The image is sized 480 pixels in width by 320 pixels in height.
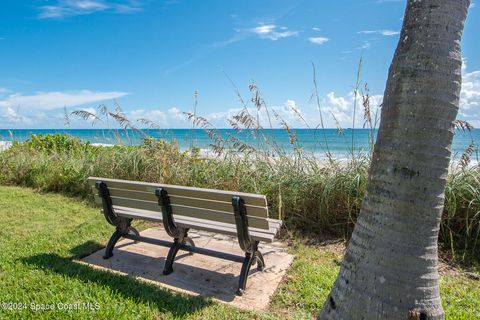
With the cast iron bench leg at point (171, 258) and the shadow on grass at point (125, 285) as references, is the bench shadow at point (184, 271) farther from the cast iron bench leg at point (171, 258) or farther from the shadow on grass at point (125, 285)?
the shadow on grass at point (125, 285)

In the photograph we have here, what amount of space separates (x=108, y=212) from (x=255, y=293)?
5.90ft

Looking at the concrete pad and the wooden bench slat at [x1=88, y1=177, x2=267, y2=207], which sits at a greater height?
the wooden bench slat at [x1=88, y1=177, x2=267, y2=207]

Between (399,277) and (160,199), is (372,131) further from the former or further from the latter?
(399,277)

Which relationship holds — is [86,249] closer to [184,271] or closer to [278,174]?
[184,271]

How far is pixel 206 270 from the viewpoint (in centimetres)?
355

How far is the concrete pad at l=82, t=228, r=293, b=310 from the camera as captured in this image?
10.2ft

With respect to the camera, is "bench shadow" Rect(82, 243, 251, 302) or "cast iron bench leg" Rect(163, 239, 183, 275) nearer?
"bench shadow" Rect(82, 243, 251, 302)

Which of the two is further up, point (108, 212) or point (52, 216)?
point (108, 212)

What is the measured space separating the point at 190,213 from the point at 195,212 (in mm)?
73

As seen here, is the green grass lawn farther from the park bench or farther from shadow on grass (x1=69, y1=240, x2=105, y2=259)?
the park bench

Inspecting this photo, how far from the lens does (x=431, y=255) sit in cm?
165

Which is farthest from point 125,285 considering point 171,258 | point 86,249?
point 86,249

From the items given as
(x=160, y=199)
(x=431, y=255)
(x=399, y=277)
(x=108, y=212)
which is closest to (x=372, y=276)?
(x=399, y=277)

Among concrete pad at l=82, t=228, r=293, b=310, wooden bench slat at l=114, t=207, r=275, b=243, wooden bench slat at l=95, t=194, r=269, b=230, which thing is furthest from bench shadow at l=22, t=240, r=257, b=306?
wooden bench slat at l=95, t=194, r=269, b=230
